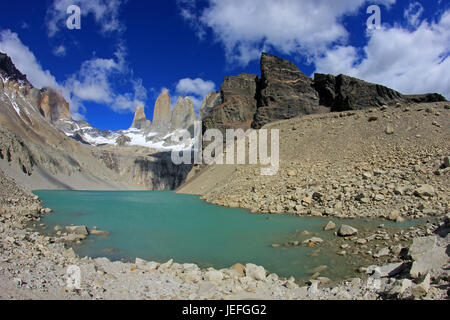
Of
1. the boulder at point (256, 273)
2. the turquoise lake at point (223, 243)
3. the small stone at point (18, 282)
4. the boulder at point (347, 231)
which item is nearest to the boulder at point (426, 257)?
the turquoise lake at point (223, 243)

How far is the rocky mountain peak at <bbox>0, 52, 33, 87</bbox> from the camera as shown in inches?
4122

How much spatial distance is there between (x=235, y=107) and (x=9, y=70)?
110194 millimetres

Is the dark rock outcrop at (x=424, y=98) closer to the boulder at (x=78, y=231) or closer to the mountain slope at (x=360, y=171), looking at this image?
the mountain slope at (x=360, y=171)

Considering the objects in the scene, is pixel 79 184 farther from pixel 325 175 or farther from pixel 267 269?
pixel 267 269

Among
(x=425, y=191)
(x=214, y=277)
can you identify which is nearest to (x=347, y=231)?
(x=425, y=191)

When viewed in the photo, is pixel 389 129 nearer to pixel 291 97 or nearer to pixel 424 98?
pixel 424 98

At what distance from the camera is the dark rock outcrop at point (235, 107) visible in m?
58.8

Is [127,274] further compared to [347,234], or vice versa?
[347,234]

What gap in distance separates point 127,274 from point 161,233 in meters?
6.39

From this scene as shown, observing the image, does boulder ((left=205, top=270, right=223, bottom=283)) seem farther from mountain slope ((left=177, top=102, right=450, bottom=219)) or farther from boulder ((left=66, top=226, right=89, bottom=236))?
mountain slope ((left=177, top=102, right=450, bottom=219))

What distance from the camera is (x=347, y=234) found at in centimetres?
981

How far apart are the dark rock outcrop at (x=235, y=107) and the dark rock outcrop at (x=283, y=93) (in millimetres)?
5031

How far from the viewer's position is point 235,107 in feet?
195
